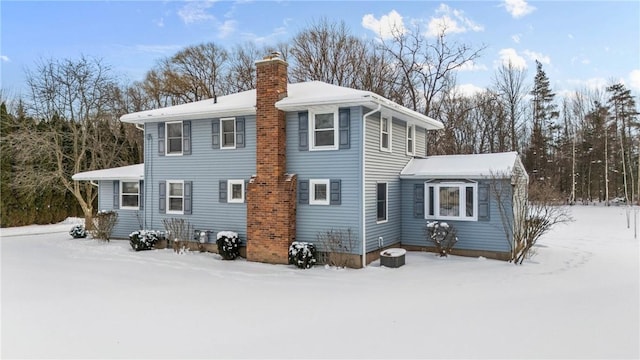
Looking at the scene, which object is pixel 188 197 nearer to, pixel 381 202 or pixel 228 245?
pixel 228 245

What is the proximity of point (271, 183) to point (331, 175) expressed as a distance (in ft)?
5.70

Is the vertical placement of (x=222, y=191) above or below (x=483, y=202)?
above

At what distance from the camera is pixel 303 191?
1188 centimetres

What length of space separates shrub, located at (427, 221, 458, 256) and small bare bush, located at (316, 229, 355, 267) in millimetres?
2836

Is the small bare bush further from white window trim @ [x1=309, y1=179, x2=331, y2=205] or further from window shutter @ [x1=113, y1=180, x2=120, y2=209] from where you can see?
window shutter @ [x1=113, y1=180, x2=120, y2=209]

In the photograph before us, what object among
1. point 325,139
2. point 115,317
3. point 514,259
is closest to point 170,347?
point 115,317

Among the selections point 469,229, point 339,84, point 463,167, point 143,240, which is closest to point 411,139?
point 463,167

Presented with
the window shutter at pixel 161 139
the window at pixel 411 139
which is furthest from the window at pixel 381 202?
the window shutter at pixel 161 139

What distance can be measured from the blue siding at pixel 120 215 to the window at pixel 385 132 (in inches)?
369

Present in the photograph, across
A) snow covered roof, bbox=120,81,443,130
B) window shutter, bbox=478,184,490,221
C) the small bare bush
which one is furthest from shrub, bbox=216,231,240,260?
window shutter, bbox=478,184,490,221

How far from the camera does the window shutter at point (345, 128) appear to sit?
36.9 ft

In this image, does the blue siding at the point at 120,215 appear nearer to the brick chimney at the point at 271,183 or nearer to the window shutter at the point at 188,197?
the window shutter at the point at 188,197

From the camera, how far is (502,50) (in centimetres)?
3064

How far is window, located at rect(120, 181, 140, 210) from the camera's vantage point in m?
15.7
